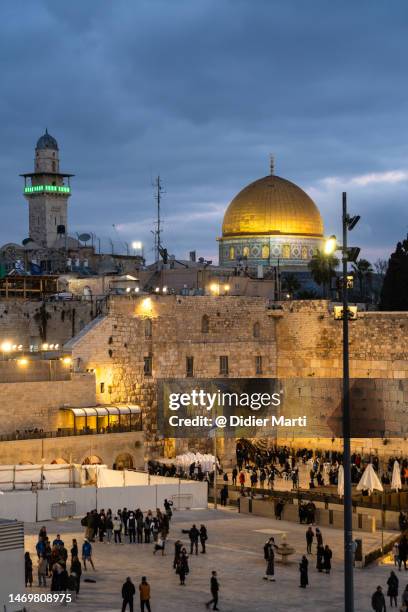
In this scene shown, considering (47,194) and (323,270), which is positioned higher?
(47,194)

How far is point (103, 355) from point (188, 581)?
19.0m

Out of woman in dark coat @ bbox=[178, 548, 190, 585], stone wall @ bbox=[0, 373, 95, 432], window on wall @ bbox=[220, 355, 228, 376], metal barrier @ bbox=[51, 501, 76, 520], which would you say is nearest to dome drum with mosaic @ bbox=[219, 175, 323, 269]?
window on wall @ bbox=[220, 355, 228, 376]

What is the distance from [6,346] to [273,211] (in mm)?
31401

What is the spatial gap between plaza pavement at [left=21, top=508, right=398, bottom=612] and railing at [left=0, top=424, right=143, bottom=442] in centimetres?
811

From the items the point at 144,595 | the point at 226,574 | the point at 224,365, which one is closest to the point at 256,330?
the point at 224,365

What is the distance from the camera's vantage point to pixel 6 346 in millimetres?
44688

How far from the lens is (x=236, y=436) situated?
1724 inches

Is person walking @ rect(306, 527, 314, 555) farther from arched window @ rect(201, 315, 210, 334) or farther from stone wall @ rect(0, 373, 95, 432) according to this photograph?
arched window @ rect(201, 315, 210, 334)

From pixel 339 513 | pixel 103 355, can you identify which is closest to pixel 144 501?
pixel 339 513

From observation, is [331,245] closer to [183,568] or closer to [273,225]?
[183,568]

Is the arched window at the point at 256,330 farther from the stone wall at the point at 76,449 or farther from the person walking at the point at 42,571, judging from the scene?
the person walking at the point at 42,571

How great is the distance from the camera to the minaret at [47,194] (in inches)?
2852

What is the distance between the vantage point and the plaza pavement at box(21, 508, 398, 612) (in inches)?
867

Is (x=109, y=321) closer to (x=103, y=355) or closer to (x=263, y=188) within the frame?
(x=103, y=355)
